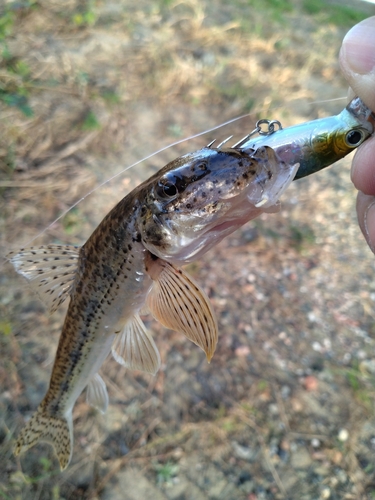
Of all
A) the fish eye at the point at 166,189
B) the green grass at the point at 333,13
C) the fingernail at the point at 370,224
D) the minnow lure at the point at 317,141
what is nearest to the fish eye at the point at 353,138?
the minnow lure at the point at 317,141

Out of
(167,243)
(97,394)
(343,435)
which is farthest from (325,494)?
(167,243)

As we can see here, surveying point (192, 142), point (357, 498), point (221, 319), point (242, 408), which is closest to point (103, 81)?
point (192, 142)

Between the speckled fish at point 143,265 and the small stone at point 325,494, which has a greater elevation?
the speckled fish at point 143,265

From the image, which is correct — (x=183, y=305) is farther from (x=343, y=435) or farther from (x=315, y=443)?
(x=343, y=435)

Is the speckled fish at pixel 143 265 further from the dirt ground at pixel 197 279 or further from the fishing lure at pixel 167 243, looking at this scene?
the dirt ground at pixel 197 279

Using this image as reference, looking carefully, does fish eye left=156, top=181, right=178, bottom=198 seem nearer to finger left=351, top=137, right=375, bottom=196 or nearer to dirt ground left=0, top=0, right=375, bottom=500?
finger left=351, top=137, right=375, bottom=196

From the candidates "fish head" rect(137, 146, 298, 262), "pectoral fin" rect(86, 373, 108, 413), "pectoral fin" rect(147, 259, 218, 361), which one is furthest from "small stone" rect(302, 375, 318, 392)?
"fish head" rect(137, 146, 298, 262)
